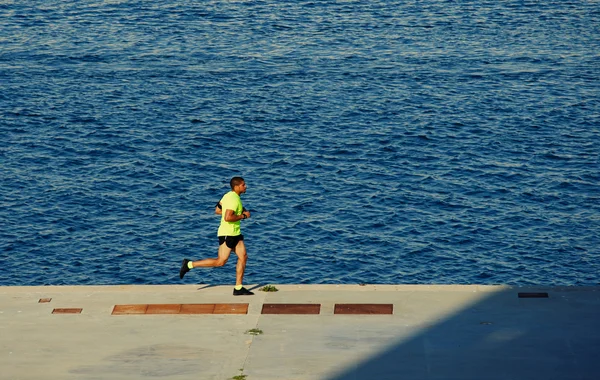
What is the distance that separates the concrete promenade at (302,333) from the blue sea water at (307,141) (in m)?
8.11

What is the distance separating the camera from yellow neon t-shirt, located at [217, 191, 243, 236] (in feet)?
51.8

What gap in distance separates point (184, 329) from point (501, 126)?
22.0 m

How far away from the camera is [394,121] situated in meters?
35.4

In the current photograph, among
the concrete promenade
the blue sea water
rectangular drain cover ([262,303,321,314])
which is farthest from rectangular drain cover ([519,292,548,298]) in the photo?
the blue sea water

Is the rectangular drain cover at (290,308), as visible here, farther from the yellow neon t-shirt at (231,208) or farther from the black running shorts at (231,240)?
the yellow neon t-shirt at (231,208)

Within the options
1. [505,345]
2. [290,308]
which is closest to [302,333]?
[290,308]

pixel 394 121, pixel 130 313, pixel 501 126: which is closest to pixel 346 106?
pixel 394 121

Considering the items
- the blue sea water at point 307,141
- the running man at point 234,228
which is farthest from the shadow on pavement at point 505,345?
the blue sea water at point 307,141

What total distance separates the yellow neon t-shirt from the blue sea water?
8099 mm

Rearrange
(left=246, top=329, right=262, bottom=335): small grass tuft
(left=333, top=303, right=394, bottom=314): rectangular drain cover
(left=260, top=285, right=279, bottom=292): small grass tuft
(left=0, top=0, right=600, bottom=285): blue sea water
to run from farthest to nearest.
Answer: (left=0, top=0, right=600, bottom=285): blue sea water, (left=260, top=285, right=279, bottom=292): small grass tuft, (left=333, top=303, right=394, bottom=314): rectangular drain cover, (left=246, top=329, right=262, bottom=335): small grass tuft

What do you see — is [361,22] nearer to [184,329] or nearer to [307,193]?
[307,193]

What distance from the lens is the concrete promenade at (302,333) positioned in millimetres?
Answer: 13250

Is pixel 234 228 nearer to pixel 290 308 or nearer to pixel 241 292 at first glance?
pixel 241 292

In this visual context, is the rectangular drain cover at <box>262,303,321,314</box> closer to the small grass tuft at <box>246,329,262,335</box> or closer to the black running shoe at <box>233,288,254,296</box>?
the black running shoe at <box>233,288,254,296</box>
